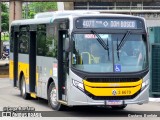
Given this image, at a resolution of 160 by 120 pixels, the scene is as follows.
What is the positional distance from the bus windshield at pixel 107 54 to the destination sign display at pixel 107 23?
0.25 metres

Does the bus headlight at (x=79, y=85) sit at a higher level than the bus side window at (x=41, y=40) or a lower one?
lower

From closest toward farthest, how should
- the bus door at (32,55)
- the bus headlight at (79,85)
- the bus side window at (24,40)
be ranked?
the bus headlight at (79,85)
the bus door at (32,55)
the bus side window at (24,40)

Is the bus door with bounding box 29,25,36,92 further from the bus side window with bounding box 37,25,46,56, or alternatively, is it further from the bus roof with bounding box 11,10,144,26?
the bus side window with bounding box 37,25,46,56

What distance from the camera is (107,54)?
15.7 meters

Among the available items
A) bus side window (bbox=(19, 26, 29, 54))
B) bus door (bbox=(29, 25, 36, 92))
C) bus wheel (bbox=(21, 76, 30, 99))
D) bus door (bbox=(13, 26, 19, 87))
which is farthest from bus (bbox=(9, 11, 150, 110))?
bus door (bbox=(13, 26, 19, 87))

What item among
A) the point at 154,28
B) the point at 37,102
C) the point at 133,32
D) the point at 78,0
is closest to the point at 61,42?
the point at 133,32

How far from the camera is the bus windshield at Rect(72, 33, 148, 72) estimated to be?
15547 mm

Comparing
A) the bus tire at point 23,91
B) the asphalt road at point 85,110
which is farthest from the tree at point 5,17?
the asphalt road at point 85,110

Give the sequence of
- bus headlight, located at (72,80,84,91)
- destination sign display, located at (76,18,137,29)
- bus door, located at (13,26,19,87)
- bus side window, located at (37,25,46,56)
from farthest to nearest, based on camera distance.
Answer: bus door, located at (13,26,19,87) → bus side window, located at (37,25,46,56) → destination sign display, located at (76,18,137,29) → bus headlight, located at (72,80,84,91)

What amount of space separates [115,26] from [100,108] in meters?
3.26

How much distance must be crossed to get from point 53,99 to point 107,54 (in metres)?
2.46

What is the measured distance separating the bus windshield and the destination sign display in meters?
0.25

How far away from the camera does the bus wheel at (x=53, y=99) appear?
1677cm

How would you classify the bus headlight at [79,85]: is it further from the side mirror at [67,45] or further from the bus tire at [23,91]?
the bus tire at [23,91]
